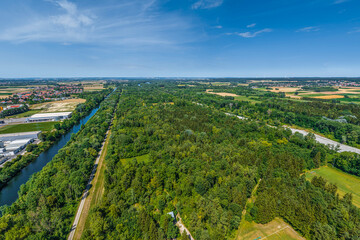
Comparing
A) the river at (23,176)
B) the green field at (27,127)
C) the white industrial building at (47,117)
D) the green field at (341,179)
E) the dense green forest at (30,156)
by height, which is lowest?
the river at (23,176)

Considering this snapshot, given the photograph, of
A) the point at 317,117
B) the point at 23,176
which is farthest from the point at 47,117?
the point at 317,117

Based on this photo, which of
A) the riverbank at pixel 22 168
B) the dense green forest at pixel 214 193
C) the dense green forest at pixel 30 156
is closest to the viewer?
the dense green forest at pixel 214 193

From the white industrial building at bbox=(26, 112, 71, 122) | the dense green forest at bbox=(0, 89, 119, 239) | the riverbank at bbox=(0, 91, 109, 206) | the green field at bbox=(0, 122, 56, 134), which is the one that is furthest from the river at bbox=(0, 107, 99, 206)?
the white industrial building at bbox=(26, 112, 71, 122)

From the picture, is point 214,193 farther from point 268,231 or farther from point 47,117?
point 47,117

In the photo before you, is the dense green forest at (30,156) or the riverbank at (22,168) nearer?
the riverbank at (22,168)

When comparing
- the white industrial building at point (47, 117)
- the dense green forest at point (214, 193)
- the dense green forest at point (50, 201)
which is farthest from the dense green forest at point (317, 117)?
the white industrial building at point (47, 117)

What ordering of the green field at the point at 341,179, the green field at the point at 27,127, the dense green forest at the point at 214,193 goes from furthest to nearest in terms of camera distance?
the green field at the point at 27,127 → the green field at the point at 341,179 → the dense green forest at the point at 214,193

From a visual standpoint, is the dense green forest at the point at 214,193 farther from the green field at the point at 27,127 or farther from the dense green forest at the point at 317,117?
the green field at the point at 27,127

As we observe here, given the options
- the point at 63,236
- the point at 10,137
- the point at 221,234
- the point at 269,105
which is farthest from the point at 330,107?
the point at 10,137
